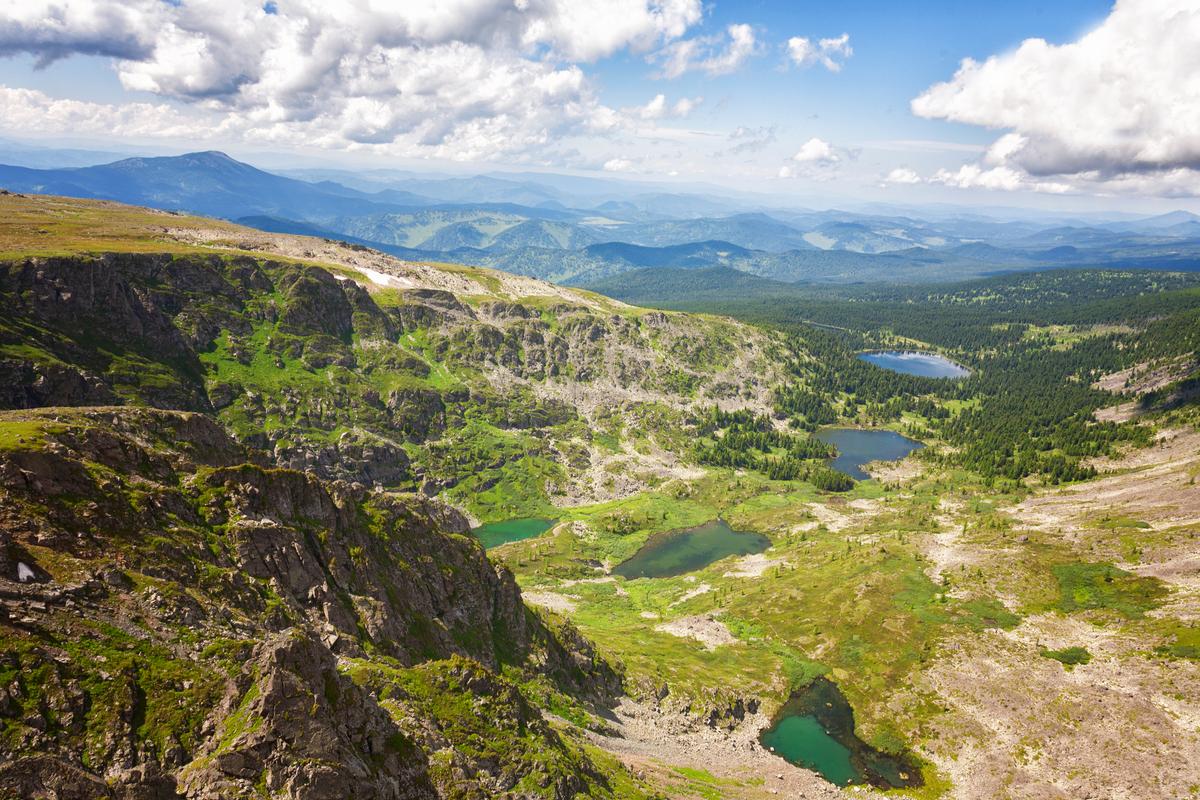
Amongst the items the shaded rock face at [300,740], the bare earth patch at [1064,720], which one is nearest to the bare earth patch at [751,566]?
the bare earth patch at [1064,720]

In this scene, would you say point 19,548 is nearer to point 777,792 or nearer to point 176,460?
point 176,460

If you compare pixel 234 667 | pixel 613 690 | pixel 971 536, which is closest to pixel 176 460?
pixel 234 667

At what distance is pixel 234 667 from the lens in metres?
36.4

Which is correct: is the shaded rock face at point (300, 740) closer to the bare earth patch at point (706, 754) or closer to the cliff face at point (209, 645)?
the cliff face at point (209, 645)

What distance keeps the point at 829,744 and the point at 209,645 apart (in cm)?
10547

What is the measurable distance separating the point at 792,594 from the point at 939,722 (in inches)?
2168

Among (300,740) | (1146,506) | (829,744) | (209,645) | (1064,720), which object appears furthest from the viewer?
(1146,506)

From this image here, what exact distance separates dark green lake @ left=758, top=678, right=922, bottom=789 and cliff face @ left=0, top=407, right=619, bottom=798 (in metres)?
58.1

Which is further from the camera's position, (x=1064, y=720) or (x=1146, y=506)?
(x=1146, y=506)

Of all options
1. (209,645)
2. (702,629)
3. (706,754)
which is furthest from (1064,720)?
(209,645)

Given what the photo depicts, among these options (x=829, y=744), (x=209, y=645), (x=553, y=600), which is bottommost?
(x=553, y=600)

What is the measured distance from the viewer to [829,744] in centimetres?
10444

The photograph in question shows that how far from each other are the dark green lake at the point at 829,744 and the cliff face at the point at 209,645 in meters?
58.1

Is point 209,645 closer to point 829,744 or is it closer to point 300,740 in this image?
point 300,740
